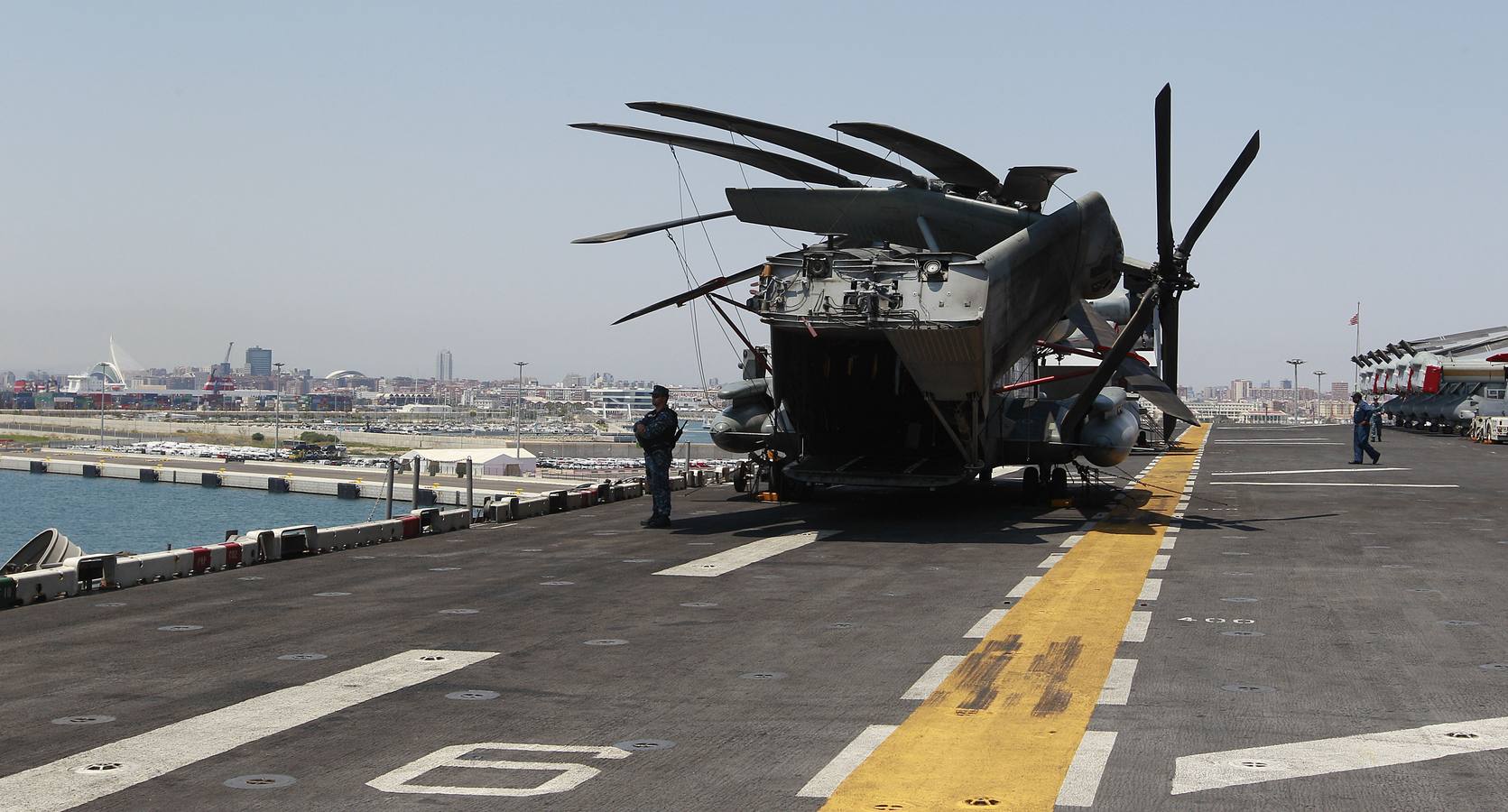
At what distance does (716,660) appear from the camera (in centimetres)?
980

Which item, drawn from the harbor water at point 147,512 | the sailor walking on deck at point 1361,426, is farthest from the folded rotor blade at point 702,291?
the harbor water at point 147,512

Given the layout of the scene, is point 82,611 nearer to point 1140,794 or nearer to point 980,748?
point 980,748

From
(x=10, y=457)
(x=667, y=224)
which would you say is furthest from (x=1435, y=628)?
(x=10, y=457)

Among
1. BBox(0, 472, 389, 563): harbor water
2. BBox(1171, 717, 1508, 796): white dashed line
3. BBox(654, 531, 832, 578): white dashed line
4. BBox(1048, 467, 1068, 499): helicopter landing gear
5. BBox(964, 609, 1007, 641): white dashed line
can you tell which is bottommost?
BBox(0, 472, 389, 563): harbor water

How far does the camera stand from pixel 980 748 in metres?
7.29

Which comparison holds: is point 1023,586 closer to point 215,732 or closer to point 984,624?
point 984,624

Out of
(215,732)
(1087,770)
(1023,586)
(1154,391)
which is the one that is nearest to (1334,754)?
(1087,770)

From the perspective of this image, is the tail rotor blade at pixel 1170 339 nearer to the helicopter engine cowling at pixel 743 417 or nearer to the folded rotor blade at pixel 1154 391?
the folded rotor blade at pixel 1154 391

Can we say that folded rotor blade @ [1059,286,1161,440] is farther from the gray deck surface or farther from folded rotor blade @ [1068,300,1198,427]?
the gray deck surface

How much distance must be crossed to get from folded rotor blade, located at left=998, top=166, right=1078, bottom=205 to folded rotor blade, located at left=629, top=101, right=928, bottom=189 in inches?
56.1

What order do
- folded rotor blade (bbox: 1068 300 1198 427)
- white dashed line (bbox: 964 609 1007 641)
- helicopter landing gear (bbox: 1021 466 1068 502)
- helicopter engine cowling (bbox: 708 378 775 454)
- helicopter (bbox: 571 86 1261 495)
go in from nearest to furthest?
white dashed line (bbox: 964 609 1007 641), helicopter (bbox: 571 86 1261 495), folded rotor blade (bbox: 1068 300 1198 427), helicopter landing gear (bbox: 1021 466 1068 502), helicopter engine cowling (bbox: 708 378 775 454)

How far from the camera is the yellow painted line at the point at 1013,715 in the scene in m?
6.40

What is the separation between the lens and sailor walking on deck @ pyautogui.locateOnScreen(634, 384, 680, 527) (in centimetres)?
2033

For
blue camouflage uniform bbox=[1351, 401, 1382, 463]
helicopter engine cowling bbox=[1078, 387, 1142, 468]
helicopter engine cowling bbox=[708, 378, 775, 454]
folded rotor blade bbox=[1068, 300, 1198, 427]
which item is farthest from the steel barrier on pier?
blue camouflage uniform bbox=[1351, 401, 1382, 463]
